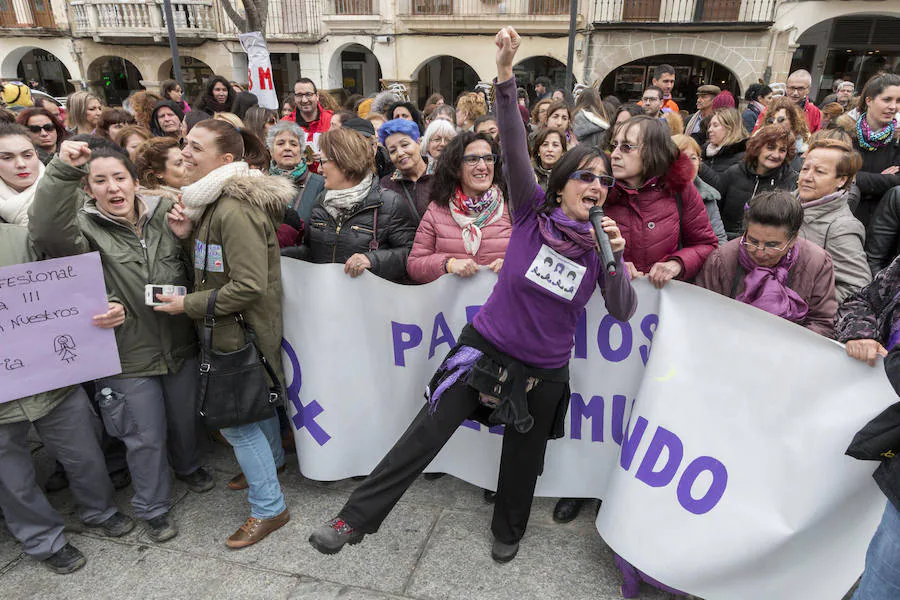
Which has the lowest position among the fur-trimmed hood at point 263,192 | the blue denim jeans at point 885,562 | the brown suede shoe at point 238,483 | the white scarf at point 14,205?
the brown suede shoe at point 238,483

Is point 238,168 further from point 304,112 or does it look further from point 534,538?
point 304,112

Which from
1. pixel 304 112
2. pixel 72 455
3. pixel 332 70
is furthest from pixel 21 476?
pixel 332 70

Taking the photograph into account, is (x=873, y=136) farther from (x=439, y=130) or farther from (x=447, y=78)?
(x=447, y=78)

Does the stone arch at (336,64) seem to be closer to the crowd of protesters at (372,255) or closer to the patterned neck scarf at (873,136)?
the patterned neck scarf at (873,136)

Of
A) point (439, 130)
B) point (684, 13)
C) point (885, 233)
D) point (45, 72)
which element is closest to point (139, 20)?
point (45, 72)

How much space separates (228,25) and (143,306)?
775 inches

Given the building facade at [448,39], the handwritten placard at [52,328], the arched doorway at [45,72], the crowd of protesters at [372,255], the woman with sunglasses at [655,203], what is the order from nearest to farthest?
1. the crowd of protesters at [372,255]
2. the handwritten placard at [52,328]
3. the woman with sunglasses at [655,203]
4. the building facade at [448,39]
5. the arched doorway at [45,72]

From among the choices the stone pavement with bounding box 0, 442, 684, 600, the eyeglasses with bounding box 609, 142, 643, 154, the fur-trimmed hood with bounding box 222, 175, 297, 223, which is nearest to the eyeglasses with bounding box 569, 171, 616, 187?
the eyeglasses with bounding box 609, 142, 643, 154

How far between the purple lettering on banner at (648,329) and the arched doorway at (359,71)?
2090cm

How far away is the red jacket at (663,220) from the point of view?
8.63 feet

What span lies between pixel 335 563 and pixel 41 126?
4151mm

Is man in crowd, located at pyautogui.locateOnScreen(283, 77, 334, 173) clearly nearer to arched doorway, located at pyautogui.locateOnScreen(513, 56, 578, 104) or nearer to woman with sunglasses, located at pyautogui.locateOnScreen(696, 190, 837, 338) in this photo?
woman with sunglasses, located at pyautogui.locateOnScreen(696, 190, 837, 338)

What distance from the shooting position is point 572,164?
2207mm

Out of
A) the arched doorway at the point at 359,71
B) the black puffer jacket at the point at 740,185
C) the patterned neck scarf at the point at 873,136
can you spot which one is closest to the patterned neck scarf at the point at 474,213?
the black puffer jacket at the point at 740,185
